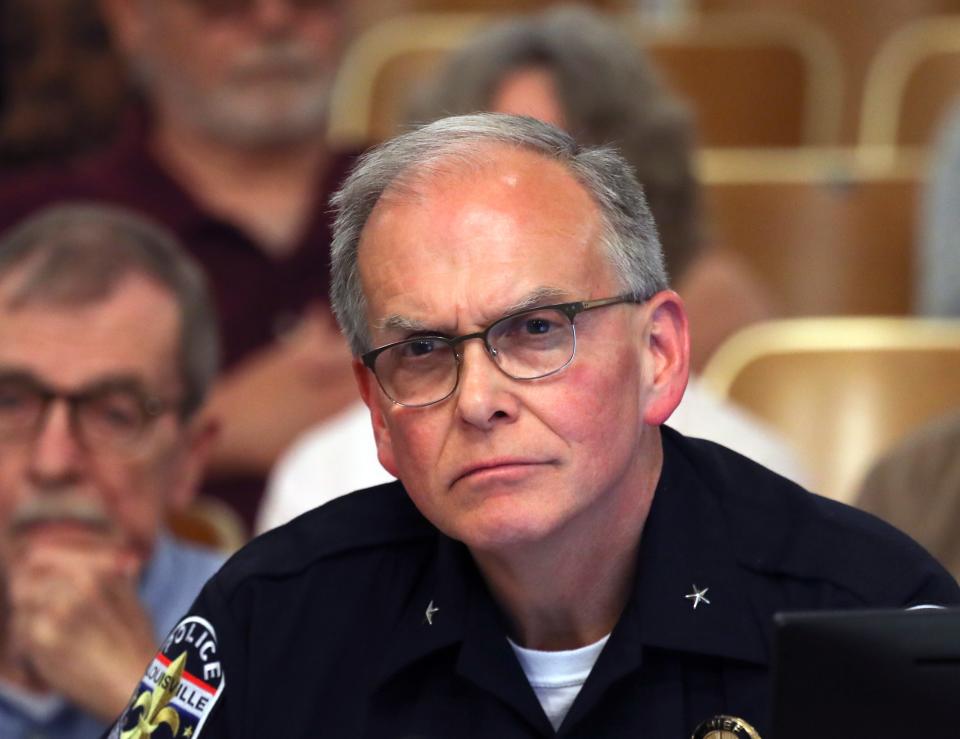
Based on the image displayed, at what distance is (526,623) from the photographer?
152 cm

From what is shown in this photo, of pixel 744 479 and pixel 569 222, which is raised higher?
pixel 569 222

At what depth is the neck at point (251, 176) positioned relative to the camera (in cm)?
346

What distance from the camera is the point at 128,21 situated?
146 inches

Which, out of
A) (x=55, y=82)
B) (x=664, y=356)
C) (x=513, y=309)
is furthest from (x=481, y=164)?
(x=55, y=82)

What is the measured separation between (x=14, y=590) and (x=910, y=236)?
2096 mm

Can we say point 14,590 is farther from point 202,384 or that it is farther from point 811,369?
point 811,369

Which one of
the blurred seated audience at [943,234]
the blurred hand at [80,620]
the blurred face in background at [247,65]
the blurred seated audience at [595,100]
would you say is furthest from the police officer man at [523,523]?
the blurred face in background at [247,65]

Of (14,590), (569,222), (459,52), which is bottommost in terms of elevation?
(14,590)

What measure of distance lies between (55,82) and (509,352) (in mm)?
2797

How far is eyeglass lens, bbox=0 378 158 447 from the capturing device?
2.20 m

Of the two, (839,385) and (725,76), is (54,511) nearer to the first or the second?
(839,385)

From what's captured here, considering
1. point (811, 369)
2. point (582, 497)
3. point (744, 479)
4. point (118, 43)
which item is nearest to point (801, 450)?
point (811, 369)

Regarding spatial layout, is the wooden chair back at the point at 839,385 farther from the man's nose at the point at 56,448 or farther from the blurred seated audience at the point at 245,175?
the man's nose at the point at 56,448

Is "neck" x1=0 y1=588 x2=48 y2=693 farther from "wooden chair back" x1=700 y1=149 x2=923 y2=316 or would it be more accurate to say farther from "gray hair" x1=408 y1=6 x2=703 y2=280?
"wooden chair back" x1=700 y1=149 x2=923 y2=316
